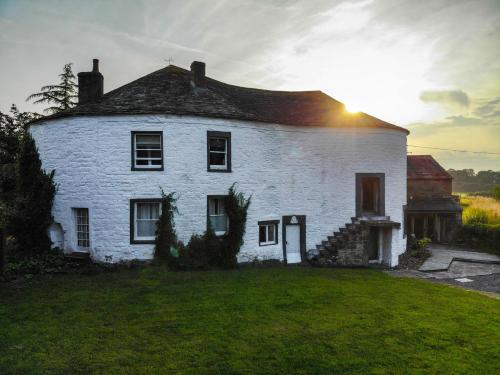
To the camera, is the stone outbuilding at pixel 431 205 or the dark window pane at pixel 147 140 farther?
the stone outbuilding at pixel 431 205

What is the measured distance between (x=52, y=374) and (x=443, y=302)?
40.0ft

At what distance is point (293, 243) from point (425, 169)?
1953cm

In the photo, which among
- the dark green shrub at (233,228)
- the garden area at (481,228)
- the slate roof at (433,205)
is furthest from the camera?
the slate roof at (433,205)

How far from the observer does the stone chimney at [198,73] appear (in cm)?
1961

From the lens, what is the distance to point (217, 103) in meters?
18.3

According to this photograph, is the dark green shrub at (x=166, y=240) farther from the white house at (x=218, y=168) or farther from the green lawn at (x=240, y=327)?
the green lawn at (x=240, y=327)

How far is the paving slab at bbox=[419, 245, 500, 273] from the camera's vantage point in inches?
779

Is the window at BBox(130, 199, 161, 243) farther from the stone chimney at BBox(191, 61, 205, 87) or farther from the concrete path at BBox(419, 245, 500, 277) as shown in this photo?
the concrete path at BBox(419, 245, 500, 277)

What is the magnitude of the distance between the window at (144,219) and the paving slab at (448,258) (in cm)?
1494

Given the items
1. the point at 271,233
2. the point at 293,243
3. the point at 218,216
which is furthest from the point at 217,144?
the point at 293,243

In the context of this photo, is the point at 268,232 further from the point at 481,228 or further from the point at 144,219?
the point at 481,228

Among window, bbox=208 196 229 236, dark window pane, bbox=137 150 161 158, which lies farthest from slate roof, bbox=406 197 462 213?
dark window pane, bbox=137 150 161 158

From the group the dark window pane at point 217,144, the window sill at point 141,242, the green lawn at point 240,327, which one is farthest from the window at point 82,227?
the dark window pane at point 217,144

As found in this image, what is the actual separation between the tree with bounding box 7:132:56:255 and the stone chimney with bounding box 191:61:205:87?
29.8ft
